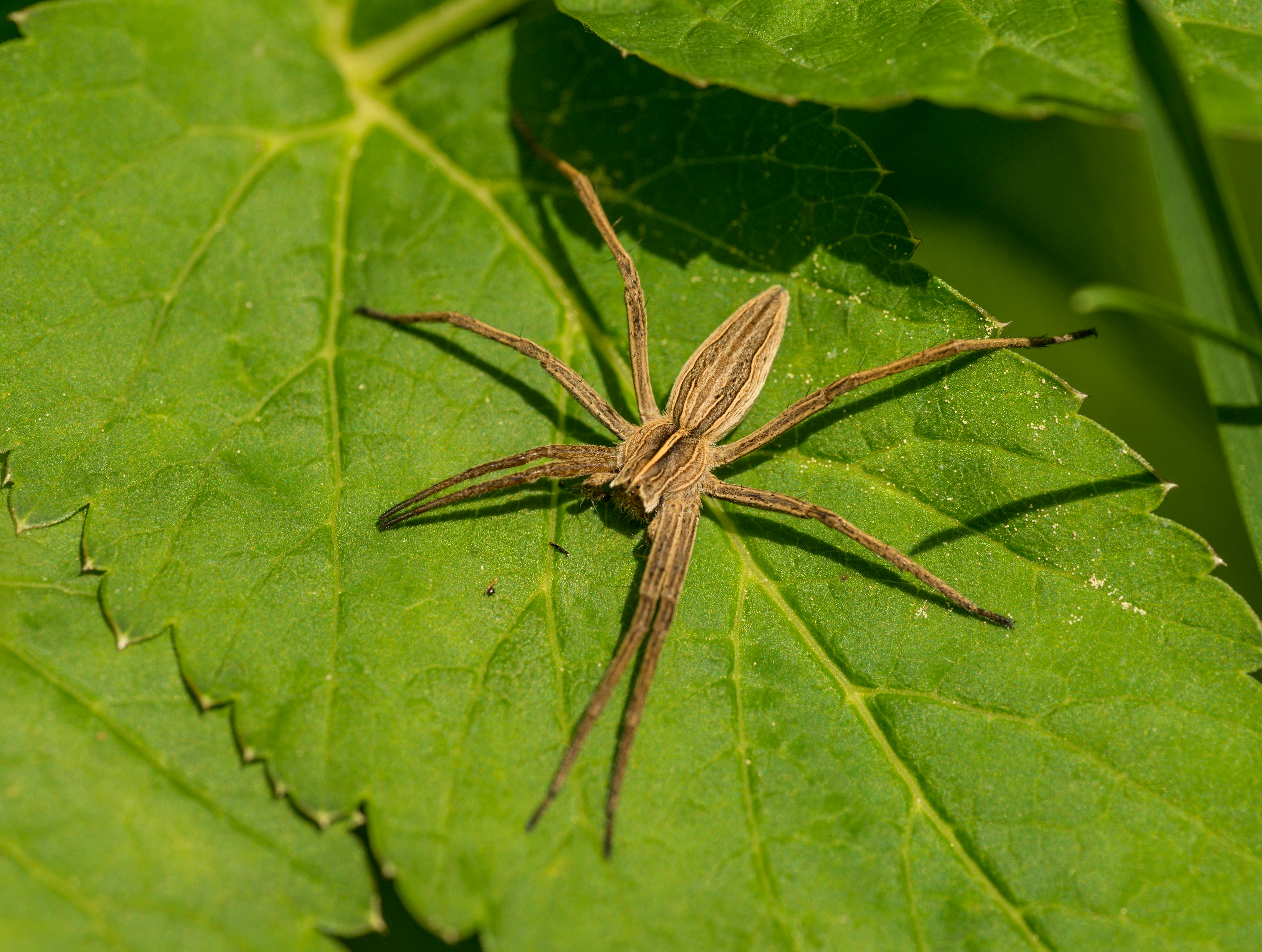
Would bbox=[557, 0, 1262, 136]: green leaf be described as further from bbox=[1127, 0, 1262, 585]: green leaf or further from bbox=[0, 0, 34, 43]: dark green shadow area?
bbox=[0, 0, 34, 43]: dark green shadow area

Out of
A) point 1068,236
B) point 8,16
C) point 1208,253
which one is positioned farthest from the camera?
point 1068,236

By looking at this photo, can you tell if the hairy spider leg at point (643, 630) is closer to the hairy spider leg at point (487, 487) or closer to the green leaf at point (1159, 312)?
the hairy spider leg at point (487, 487)

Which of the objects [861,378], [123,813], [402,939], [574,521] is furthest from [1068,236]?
[123,813]

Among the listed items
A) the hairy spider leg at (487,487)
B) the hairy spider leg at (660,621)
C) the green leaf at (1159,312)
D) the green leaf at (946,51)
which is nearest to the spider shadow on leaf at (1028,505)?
the green leaf at (1159,312)

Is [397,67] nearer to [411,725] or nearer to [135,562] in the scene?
[135,562]

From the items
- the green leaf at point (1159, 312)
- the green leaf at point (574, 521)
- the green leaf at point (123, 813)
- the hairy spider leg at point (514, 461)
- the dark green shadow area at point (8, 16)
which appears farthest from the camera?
the dark green shadow area at point (8, 16)

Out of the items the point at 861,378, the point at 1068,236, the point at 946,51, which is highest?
the point at 1068,236

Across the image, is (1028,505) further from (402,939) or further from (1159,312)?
(402,939)
